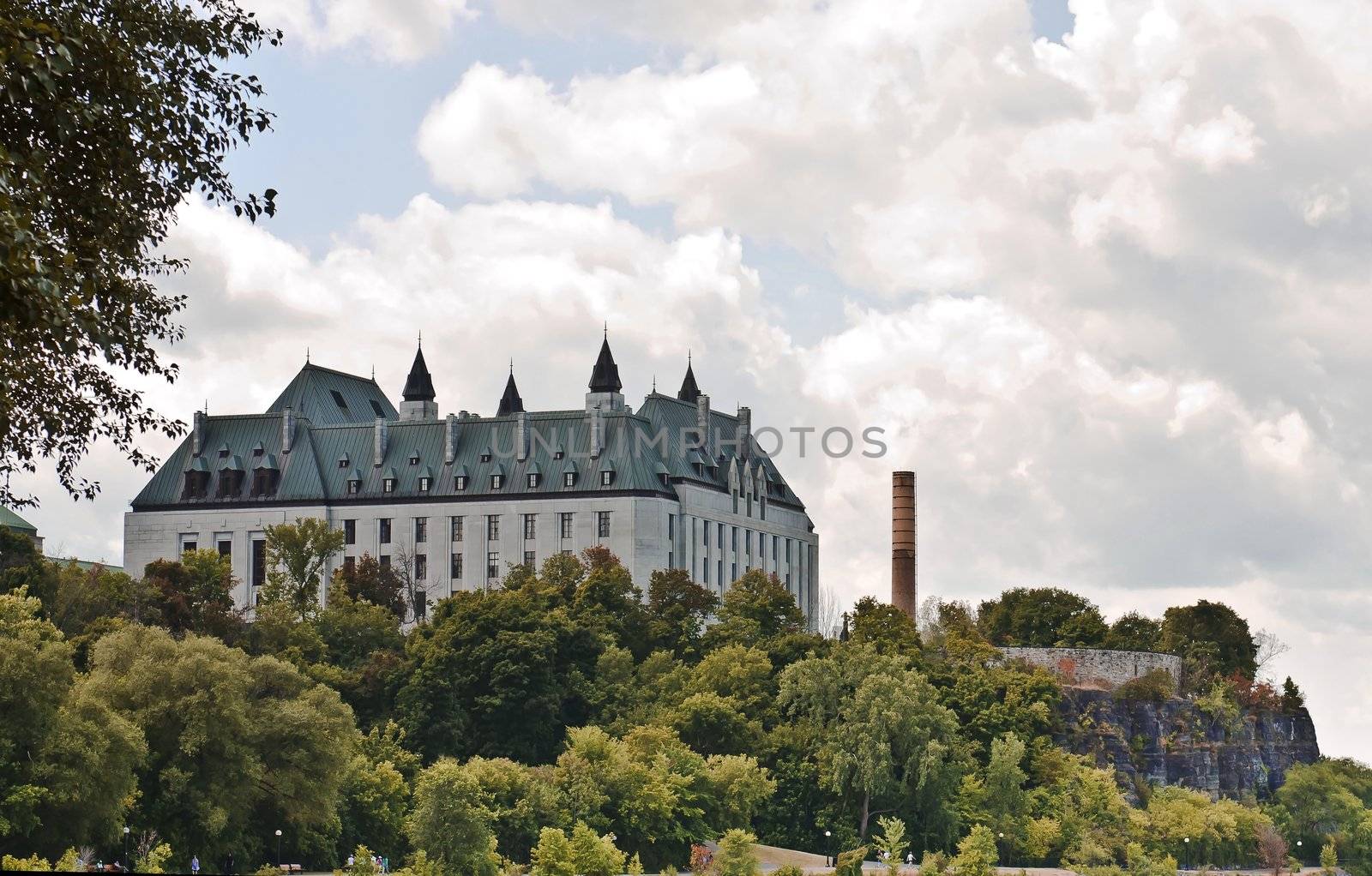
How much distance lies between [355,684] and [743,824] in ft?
64.6

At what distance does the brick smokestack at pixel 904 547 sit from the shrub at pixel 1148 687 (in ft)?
46.3

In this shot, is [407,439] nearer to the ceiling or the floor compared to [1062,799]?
nearer to the ceiling

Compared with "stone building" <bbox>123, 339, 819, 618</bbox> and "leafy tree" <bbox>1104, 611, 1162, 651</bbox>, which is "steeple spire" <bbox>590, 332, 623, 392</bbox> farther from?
"leafy tree" <bbox>1104, 611, 1162, 651</bbox>

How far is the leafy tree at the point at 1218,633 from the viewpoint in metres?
160

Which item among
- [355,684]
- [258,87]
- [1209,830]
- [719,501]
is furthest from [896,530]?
[258,87]

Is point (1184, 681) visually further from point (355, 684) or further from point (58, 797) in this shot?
point (58, 797)

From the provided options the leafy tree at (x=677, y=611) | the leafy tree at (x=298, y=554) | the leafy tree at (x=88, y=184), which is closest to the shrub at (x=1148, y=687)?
the leafy tree at (x=677, y=611)

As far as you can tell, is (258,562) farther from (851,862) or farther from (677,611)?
(851,862)

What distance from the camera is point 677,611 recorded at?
432 feet

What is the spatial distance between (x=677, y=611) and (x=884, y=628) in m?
12.3

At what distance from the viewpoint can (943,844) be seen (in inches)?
4392

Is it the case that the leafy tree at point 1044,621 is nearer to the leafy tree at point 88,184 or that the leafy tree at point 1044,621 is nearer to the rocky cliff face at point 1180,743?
the rocky cliff face at point 1180,743

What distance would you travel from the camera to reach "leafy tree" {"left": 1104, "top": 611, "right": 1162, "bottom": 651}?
518 ft

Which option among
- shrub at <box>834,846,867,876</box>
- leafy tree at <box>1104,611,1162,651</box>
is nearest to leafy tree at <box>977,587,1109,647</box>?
leafy tree at <box>1104,611,1162,651</box>
